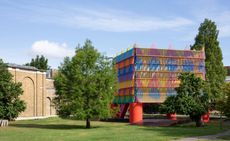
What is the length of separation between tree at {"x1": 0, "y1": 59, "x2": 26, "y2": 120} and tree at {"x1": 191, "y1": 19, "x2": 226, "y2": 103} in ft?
104

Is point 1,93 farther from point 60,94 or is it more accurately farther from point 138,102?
point 138,102

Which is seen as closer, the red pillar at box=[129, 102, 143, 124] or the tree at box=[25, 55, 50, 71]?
the red pillar at box=[129, 102, 143, 124]

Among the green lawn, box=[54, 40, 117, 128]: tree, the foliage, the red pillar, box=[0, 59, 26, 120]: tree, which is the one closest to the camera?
the green lawn

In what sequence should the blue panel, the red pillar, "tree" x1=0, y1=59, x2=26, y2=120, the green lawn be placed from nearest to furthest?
the green lawn → "tree" x1=0, y1=59, x2=26, y2=120 → the red pillar → the blue panel

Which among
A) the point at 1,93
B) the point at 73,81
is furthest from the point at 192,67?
the point at 1,93

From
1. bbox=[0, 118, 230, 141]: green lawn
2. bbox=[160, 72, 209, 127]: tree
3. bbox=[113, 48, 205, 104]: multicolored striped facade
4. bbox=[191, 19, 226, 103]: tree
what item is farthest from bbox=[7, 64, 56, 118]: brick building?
bbox=[160, 72, 209, 127]: tree

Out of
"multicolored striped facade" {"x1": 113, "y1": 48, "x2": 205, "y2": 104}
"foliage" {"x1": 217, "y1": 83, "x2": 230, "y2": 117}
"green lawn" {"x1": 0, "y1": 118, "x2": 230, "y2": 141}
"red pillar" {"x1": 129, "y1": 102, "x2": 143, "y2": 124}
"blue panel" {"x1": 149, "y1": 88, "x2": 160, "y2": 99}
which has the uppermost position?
"multicolored striped facade" {"x1": 113, "y1": 48, "x2": 205, "y2": 104}

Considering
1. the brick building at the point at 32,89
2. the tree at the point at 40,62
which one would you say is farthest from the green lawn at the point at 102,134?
the tree at the point at 40,62

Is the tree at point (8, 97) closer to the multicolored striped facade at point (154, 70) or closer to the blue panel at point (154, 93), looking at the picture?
the multicolored striped facade at point (154, 70)

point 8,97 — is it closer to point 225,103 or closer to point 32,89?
point 32,89

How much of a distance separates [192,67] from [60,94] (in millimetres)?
24352

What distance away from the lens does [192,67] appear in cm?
6431

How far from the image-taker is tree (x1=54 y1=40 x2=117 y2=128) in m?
48.1

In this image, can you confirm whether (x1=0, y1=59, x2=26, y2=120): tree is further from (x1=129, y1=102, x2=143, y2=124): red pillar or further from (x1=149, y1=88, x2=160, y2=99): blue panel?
(x1=149, y1=88, x2=160, y2=99): blue panel
